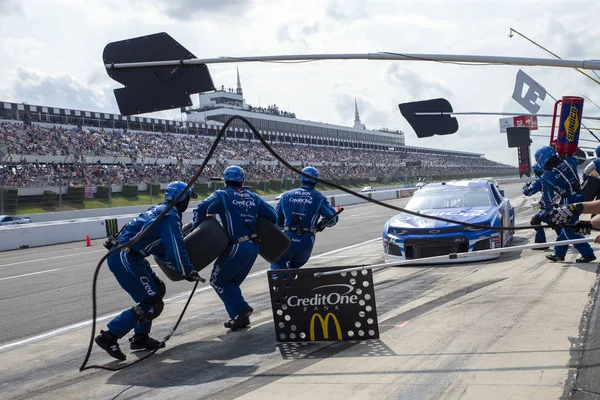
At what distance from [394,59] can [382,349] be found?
120 inches

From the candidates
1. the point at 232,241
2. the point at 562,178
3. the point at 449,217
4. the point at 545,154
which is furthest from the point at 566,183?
the point at 232,241

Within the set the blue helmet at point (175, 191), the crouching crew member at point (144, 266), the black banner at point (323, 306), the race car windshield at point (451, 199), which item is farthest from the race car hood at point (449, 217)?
the crouching crew member at point (144, 266)

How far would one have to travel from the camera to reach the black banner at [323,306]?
5.65 metres

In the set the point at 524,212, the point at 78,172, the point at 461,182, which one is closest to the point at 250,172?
the point at 78,172

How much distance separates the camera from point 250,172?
46.4m

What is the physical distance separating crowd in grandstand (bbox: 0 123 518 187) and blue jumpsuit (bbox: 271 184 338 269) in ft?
71.0

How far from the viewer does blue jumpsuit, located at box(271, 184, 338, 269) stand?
760 centimetres

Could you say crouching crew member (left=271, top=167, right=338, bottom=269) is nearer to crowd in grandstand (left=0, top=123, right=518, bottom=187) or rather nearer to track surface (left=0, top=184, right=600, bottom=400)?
track surface (left=0, top=184, right=600, bottom=400)

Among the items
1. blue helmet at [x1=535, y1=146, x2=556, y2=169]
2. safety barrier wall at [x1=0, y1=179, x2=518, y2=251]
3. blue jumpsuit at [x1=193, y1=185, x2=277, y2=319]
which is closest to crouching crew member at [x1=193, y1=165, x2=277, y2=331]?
blue jumpsuit at [x1=193, y1=185, x2=277, y2=319]

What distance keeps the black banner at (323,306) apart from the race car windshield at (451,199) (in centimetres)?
629

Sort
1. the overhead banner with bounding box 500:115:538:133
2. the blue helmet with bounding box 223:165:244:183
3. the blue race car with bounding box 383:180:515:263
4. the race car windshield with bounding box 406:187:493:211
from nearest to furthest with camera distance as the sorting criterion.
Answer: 1. the blue helmet with bounding box 223:165:244:183
2. the blue race car with bounding box 383:180:515:263
3. the race car windshield with bounding box 406:187:493:211
4. the overhead banner with bounding box 500:115:538:133

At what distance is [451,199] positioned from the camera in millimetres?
11906

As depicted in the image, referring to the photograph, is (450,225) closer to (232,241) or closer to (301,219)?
(301,219)

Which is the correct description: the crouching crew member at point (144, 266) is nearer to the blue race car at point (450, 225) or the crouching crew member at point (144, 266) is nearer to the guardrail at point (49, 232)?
the blue race car at point (450, 225)
